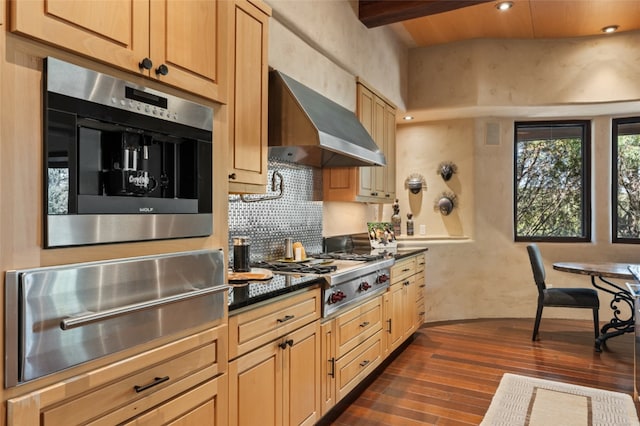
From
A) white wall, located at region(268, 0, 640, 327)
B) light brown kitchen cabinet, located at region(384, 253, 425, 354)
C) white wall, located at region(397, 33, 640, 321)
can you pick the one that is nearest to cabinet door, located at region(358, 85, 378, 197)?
white wall, located at region(268, 0, 640, 327)

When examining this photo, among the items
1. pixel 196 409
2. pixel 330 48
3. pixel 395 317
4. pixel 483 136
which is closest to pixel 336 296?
pixel 196 409

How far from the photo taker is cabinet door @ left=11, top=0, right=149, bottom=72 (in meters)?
1.02

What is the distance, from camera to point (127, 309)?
3.99 feet

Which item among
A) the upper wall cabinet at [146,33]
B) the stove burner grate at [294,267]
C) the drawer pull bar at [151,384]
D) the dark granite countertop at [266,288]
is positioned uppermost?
the upper wall cabinet at [146,33]

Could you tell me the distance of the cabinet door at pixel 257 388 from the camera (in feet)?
5.58

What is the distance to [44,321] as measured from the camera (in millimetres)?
1044

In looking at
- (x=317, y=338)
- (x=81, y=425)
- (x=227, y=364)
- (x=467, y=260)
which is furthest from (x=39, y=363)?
(x=467, y=260)

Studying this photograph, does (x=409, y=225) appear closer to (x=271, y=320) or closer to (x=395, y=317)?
(x=395, y=317)

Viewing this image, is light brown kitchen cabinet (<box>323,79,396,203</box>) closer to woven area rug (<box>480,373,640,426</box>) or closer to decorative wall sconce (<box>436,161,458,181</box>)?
decorative wall sconce (<box>436,161,458,181</box>)

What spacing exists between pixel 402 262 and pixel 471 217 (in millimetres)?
2026

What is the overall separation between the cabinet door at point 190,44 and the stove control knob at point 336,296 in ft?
4.28

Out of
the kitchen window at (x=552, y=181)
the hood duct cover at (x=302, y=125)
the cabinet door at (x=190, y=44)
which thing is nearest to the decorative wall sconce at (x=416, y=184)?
the kitchen window at (x=552, y=181)

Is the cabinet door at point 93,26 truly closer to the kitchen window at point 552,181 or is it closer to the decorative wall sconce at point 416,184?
the decorative wall sconce at point 416,184

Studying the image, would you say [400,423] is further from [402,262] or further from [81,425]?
[81,425]
